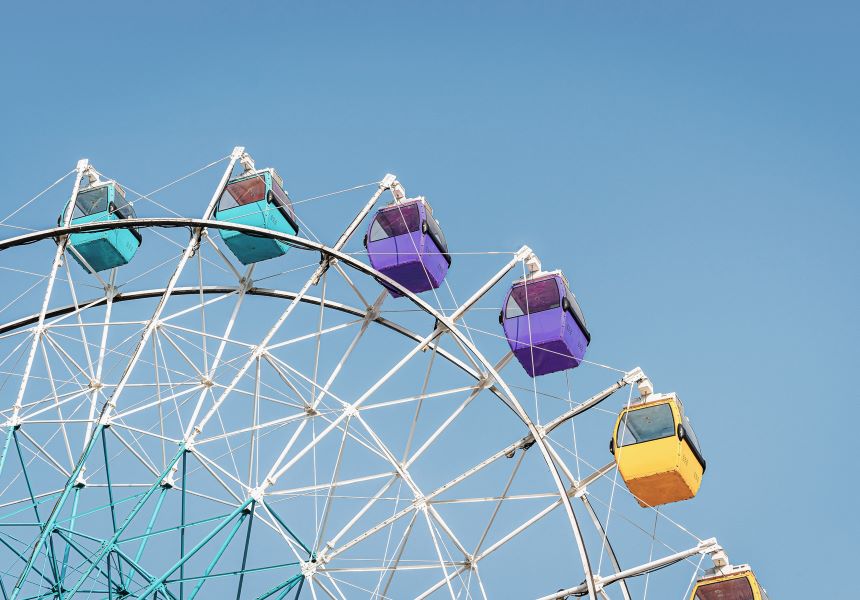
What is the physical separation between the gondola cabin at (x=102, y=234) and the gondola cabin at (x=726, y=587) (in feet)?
35.2

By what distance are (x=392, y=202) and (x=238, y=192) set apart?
2529 mm

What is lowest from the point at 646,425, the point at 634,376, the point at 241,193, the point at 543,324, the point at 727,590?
the point at 727,590

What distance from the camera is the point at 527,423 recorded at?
22797 millimetres

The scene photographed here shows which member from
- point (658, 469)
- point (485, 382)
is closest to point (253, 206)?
point (485, 382)

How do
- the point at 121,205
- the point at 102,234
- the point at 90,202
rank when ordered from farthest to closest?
the point at 121,205
the point at 90,202
the point at 102,234

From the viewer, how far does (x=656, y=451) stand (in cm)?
2527

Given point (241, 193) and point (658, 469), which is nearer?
point (658, 469)

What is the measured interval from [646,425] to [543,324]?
7.73 ft

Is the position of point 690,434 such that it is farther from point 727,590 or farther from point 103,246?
point 103,246

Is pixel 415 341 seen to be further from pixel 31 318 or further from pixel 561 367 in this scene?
pixel 31 318

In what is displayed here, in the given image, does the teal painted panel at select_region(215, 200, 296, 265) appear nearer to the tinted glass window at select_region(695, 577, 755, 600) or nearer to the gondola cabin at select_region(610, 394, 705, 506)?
the gondola cabin at select_region(610, 394, 705, 506)

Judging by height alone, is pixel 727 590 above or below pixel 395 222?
below

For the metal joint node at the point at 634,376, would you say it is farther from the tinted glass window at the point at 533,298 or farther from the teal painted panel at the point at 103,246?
the teal painted panel at the point at 103,246

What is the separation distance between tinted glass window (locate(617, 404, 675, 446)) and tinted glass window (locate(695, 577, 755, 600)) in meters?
2.60
